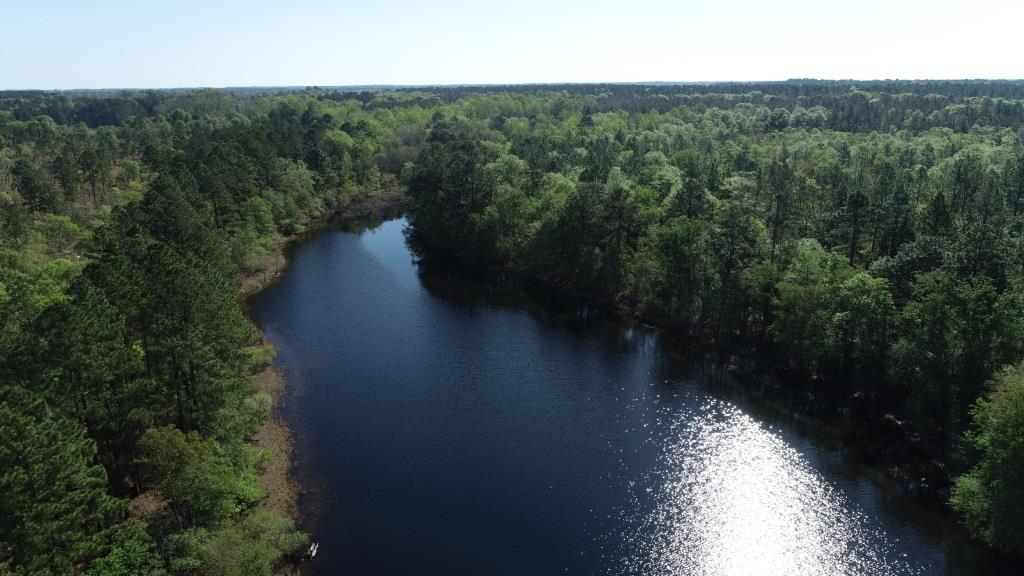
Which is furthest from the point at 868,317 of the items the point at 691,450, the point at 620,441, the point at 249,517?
the point at 249,517

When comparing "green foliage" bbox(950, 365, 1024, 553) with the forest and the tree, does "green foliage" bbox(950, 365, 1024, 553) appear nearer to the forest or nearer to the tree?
the forest

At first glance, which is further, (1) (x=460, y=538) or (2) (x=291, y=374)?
(2) (x=291, y=374)

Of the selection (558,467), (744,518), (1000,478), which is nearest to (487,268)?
(558,467)

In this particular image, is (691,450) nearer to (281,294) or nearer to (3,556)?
(3,556)

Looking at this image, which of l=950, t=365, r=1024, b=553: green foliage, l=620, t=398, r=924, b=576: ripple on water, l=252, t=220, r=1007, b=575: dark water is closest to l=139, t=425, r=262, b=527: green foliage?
l=252, t=220, r=1007, b=575: dark water

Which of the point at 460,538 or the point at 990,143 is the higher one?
the point at 990,143
